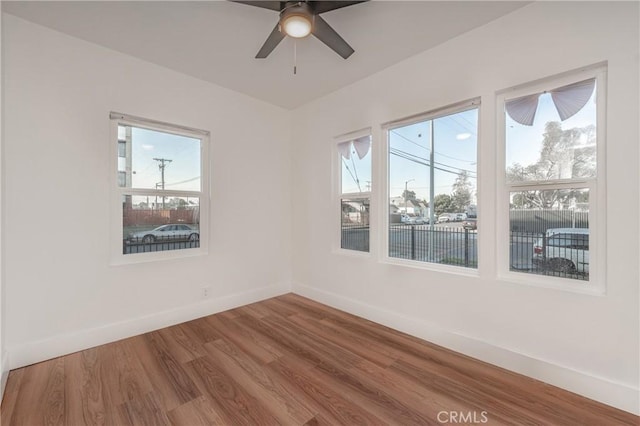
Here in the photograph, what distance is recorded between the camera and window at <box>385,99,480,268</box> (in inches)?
97.0

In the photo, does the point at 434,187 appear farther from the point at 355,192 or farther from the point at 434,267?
the point at 355,192

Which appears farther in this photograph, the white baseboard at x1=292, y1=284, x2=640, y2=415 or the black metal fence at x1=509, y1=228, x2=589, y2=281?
the black metal fence at x1=509, y1=228, x2=589, y2=281

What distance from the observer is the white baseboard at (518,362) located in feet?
5.62


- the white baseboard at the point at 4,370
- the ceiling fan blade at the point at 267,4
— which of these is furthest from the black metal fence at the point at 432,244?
the white baseboard at the point at 4,370

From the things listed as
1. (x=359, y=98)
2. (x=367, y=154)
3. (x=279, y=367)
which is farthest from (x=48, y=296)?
(x=359, y=98)

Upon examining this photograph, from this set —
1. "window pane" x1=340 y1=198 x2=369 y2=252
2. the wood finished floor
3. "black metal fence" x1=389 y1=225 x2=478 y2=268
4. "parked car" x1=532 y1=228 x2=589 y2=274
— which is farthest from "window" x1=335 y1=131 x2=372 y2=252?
"parked car" x1=532 y1=228 x2=589 y2=274

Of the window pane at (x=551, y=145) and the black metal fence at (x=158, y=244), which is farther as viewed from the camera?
the black metal fence at (x=158, y=244)

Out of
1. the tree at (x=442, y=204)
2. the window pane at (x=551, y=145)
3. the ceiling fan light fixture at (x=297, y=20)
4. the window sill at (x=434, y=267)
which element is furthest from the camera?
the tree at (x=442, y=204)

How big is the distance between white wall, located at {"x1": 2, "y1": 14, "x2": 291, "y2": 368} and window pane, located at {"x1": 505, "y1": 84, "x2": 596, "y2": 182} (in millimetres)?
3025

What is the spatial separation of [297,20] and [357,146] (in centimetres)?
177

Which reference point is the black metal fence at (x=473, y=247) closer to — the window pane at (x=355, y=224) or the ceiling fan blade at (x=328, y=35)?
the window pane at (x=355, y=224)

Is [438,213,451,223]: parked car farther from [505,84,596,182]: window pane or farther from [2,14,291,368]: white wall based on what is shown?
[2,14,291,368]: white wall

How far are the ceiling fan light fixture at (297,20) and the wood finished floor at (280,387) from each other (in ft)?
8.27

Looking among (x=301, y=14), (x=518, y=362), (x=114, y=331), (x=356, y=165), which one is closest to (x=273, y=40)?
(x=301, y=14)
